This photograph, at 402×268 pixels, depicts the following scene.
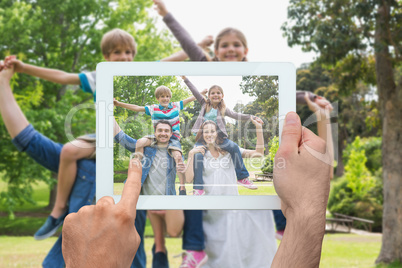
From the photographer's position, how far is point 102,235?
63cm

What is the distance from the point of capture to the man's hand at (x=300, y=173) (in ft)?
2.21

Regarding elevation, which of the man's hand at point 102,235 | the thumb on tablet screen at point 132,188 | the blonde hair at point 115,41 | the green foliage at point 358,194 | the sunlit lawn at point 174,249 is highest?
the blonde hair at point 115,41

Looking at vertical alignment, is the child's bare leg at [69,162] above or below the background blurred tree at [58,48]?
below

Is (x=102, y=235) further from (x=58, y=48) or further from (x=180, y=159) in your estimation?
(x=58, y=48)

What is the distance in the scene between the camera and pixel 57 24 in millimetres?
10969

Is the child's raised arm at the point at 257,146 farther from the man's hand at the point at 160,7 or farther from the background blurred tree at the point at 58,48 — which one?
the background blurred tree at the point at 58,48

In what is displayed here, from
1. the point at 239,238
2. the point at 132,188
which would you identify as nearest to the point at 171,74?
the point at 132,188

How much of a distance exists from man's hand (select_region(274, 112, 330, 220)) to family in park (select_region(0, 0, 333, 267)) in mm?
92

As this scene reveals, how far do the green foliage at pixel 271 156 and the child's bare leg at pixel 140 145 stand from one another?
0.24 m

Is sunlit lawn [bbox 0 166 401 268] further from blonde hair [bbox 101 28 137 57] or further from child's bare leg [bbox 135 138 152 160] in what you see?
child's bare leg [bbox 135 138 152 160]

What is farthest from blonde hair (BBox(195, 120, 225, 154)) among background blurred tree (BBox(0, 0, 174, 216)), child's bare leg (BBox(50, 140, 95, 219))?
background blurred tree (BBox(0, 0, 174, 216))

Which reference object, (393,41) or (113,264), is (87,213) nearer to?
(113,264)

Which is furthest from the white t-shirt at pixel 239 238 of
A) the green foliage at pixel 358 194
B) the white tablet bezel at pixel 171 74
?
the green foliage at pixel 358 194

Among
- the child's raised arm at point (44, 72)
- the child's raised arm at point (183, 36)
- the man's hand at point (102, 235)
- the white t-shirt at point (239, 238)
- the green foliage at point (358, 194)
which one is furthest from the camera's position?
the green foliage at point (358, 194)
